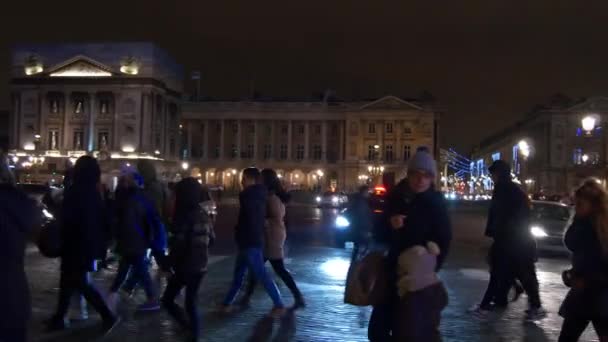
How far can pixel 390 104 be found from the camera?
11181cm

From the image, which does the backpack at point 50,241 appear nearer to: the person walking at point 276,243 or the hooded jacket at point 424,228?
the person walking at point 276,243

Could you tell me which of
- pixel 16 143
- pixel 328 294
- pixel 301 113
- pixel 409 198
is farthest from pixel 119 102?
pixel 409 198

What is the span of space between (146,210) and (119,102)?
8680 cm

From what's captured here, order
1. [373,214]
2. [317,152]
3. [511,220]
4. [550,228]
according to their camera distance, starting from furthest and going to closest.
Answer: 1. [317,152]
2. [550,228]
3. [373,214]
4. [511,220]

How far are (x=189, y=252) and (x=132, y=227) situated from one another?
1.61 metres

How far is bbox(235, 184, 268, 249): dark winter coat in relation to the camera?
31.6ft

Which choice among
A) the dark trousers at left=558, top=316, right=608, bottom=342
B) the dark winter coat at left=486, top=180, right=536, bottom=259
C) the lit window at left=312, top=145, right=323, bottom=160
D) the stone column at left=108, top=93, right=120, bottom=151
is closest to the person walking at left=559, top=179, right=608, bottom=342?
the dark trousers at left=558, top=316, right=608, bottom=342

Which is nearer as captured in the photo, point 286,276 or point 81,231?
point 81,231

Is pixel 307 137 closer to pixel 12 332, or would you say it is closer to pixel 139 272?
pixel 139 272

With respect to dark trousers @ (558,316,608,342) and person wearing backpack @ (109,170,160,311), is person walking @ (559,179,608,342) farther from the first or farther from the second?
person wearing backpack @ (109,170,160,311)

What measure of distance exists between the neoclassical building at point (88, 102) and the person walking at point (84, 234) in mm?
83225

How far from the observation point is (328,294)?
11.8 meters

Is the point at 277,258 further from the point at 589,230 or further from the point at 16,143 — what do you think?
the point at 16,143

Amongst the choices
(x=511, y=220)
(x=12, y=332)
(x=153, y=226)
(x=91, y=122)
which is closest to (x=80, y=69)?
(x=91, y=122)
